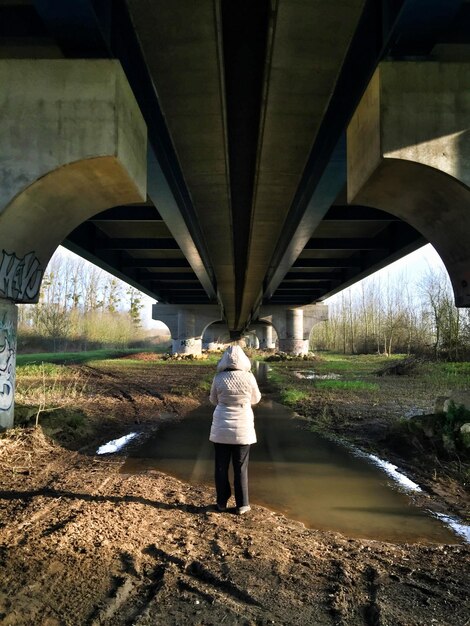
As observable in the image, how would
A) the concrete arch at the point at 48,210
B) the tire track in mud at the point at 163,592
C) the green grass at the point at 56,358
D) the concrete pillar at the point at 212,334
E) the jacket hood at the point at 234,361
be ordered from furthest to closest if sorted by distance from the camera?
the concrete pillar at the point at 212,334 → the green grass at the point at 56,358 → the concrete arch at the point at 48,210 → the jacket hood at the point at 234,361 → the tire track in mud at the point at 163,592

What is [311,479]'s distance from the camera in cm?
639

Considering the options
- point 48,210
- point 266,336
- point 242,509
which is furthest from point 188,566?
point 266,336

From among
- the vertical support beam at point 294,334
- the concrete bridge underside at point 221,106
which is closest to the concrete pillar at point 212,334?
the vertical support beam at point 294,334

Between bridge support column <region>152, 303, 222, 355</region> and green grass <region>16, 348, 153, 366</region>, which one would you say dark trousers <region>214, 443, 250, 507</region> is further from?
bridge support column <region>152, 303, 222, 355</region>

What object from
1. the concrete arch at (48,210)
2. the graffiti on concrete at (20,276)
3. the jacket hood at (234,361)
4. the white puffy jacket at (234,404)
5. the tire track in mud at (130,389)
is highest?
the concrete arch at (48,210)

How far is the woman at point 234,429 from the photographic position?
16.0 ft

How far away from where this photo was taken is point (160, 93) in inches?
255

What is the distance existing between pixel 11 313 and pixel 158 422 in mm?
4604

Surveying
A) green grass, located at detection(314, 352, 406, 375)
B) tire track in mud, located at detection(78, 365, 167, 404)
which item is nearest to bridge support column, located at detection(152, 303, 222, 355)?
green grass, located at detection(314, 352, 406, 375)

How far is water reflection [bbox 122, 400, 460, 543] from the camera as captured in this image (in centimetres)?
474

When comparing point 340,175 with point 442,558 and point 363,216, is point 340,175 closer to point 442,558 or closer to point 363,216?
point 363,216

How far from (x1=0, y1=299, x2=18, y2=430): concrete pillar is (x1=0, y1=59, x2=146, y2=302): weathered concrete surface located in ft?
2.59

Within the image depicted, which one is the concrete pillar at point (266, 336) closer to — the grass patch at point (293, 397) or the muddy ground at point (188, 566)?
the grass patch at point (293, 397)

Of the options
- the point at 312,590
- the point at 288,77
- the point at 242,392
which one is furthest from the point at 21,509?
the point at 288,77
